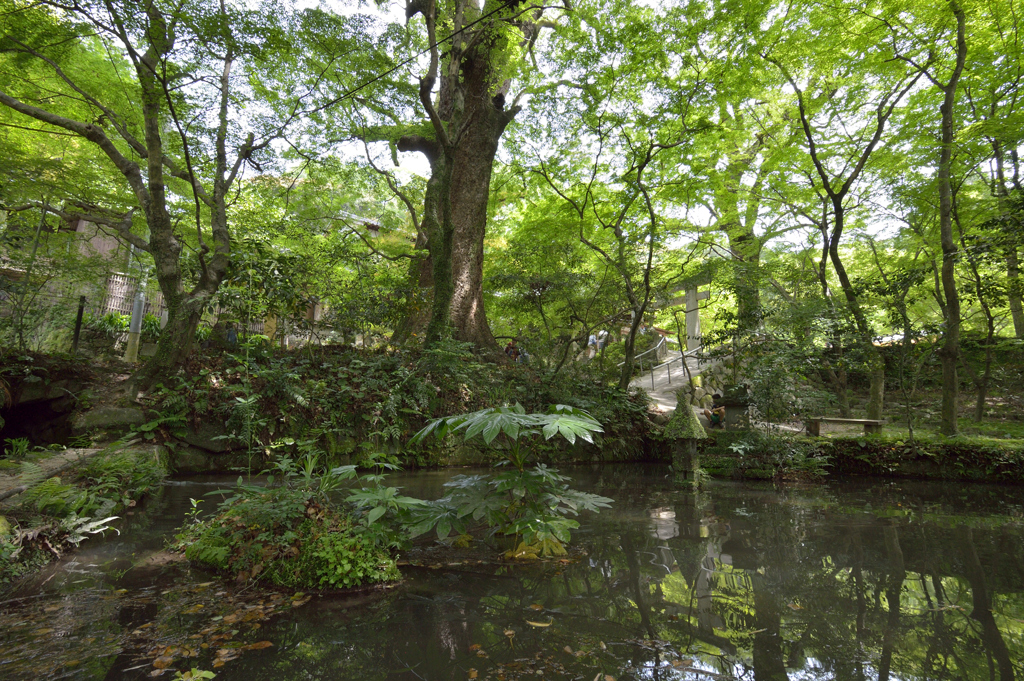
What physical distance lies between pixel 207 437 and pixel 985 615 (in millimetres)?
8927

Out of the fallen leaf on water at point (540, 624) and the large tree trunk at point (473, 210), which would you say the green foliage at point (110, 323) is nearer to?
the large tree trunk at point (473, 210)

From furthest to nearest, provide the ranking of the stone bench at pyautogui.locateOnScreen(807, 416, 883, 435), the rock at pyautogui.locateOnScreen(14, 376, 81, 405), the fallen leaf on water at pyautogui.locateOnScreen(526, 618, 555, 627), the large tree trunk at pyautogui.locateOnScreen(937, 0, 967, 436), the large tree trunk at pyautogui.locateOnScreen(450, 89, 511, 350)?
1. the large tree trunk at pyautogui.locateOnScreen(450, 89, 511, 350)
2. the stone bench at pyautogui.locateOnScreen(807, 416, 883, 435)
3. the large tree trunk at pyautogui.locateOnScreen(937, 0, 967, 436)
4. the rock at pyautogui.locateOnScreen(14, 376, 81, 405)
5. the fallen leaf on water at pyautogui.locateOnScreen(526, 618, 555, 627)

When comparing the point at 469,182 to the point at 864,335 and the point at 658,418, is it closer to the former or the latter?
the point at 658,418

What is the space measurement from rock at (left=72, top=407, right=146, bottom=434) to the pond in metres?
3.35

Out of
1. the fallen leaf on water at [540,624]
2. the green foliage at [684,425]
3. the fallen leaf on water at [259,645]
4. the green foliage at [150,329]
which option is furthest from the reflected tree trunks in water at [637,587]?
the green foliage at [150,329]

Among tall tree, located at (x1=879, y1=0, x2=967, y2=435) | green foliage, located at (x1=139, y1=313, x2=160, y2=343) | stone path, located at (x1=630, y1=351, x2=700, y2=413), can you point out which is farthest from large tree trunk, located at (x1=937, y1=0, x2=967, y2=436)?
green foliage, located at (x1=139, y1=313, x2=160, y2=343)

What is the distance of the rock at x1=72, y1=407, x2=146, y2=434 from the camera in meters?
7.10

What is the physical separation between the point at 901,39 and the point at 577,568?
36.9ft

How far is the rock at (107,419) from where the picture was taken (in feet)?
23.3

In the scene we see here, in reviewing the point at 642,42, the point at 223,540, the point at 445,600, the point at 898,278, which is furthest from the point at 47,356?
the point at 898,278

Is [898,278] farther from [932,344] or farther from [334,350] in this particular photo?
[334,350]

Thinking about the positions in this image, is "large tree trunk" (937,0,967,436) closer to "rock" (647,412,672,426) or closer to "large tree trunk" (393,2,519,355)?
"rock" (647,412,672,426)

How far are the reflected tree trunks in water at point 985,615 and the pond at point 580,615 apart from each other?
0.5 inches

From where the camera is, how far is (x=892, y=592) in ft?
11.0
